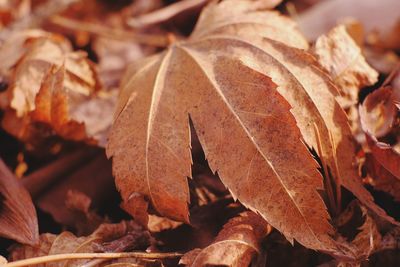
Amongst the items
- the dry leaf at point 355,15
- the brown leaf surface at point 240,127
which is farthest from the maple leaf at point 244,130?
the dry leaf at point 355,15

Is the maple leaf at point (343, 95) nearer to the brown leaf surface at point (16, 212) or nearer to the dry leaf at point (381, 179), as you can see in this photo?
the dry leaf at point (381, 179)

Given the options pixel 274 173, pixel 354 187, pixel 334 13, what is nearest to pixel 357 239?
pixel 354 187

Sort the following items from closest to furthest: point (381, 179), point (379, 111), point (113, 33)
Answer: point (381, 179), point (379, 111), point (113, 33)

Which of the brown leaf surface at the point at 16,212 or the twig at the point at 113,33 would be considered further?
the twig at the point at 113,33

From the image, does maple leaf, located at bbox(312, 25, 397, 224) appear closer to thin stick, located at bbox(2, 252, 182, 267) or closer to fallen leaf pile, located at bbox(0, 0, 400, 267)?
fallen leaf pile, located at bbox(0, 0, 400, 267)

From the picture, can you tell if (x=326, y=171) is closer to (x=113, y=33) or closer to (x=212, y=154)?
(x=212, y=154)

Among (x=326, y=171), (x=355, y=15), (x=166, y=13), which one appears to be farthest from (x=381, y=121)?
(x=166, y=13)

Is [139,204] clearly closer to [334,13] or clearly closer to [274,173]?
[274,173]
